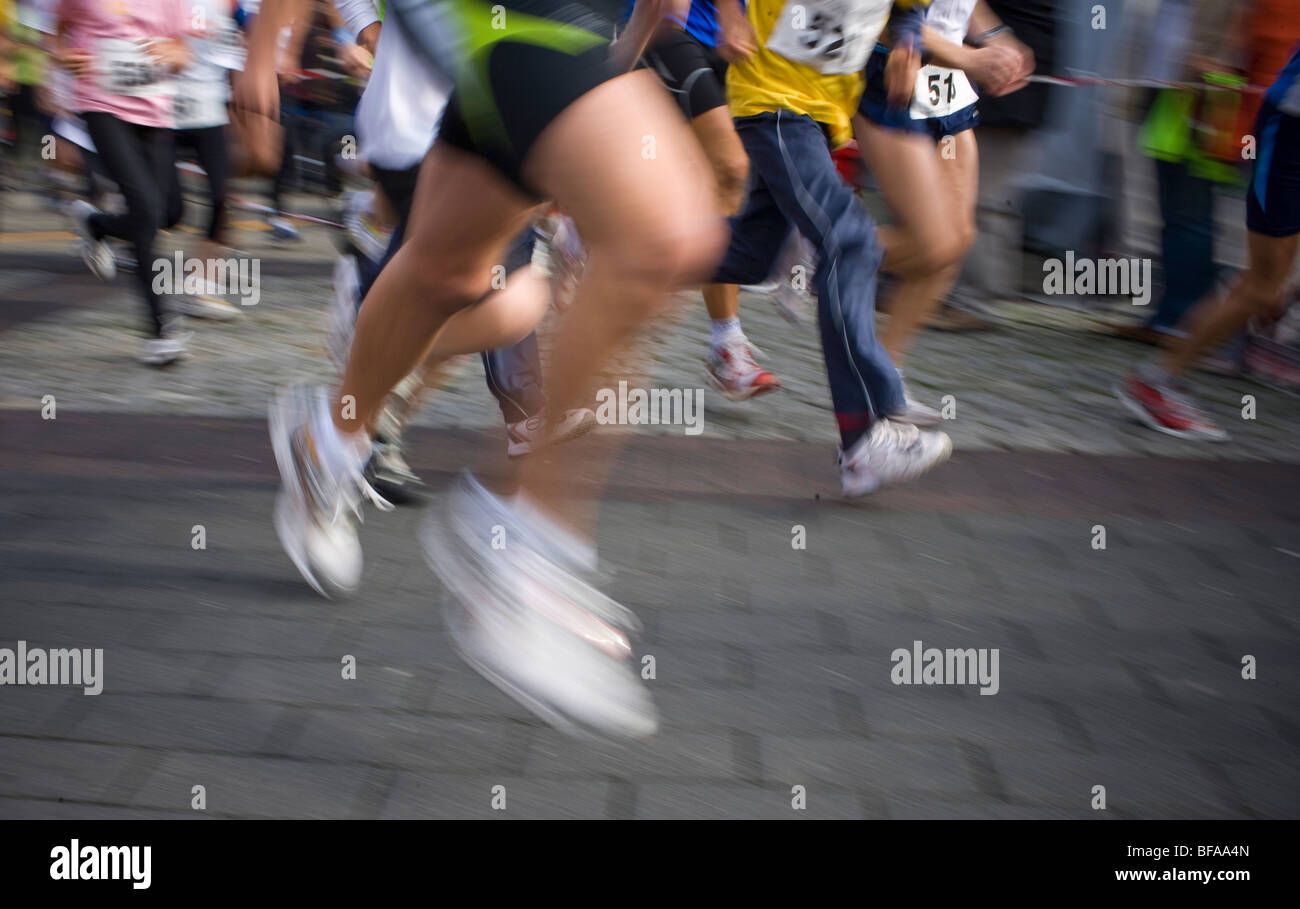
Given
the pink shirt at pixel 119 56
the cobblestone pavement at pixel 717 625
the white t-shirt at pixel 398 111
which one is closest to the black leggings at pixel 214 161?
the pink shirt at pixel 119 56

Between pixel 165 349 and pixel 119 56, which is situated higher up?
pixel 119 56

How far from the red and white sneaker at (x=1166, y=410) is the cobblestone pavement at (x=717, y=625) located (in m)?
0.16

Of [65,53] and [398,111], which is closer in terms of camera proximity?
[398,111]

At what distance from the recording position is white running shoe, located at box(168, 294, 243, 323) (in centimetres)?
667

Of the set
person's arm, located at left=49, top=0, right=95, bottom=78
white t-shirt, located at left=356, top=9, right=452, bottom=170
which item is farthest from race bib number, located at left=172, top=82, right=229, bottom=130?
white t-shirt, located at left=356, top=9, right=452, bottom=170

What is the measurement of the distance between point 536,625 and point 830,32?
2334 millimetres

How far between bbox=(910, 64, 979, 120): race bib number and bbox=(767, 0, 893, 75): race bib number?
555 mm

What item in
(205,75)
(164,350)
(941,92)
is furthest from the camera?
(205,75)

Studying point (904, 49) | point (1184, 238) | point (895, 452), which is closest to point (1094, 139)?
point (1184, 238)

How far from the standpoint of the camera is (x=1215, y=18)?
18.4 feet

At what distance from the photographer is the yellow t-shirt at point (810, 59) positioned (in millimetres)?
4047

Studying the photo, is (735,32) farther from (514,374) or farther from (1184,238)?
(1184,238)

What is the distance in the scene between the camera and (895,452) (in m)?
3.92

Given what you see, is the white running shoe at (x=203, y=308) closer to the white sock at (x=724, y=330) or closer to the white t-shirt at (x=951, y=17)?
the white sock at (x=724, y=330)
